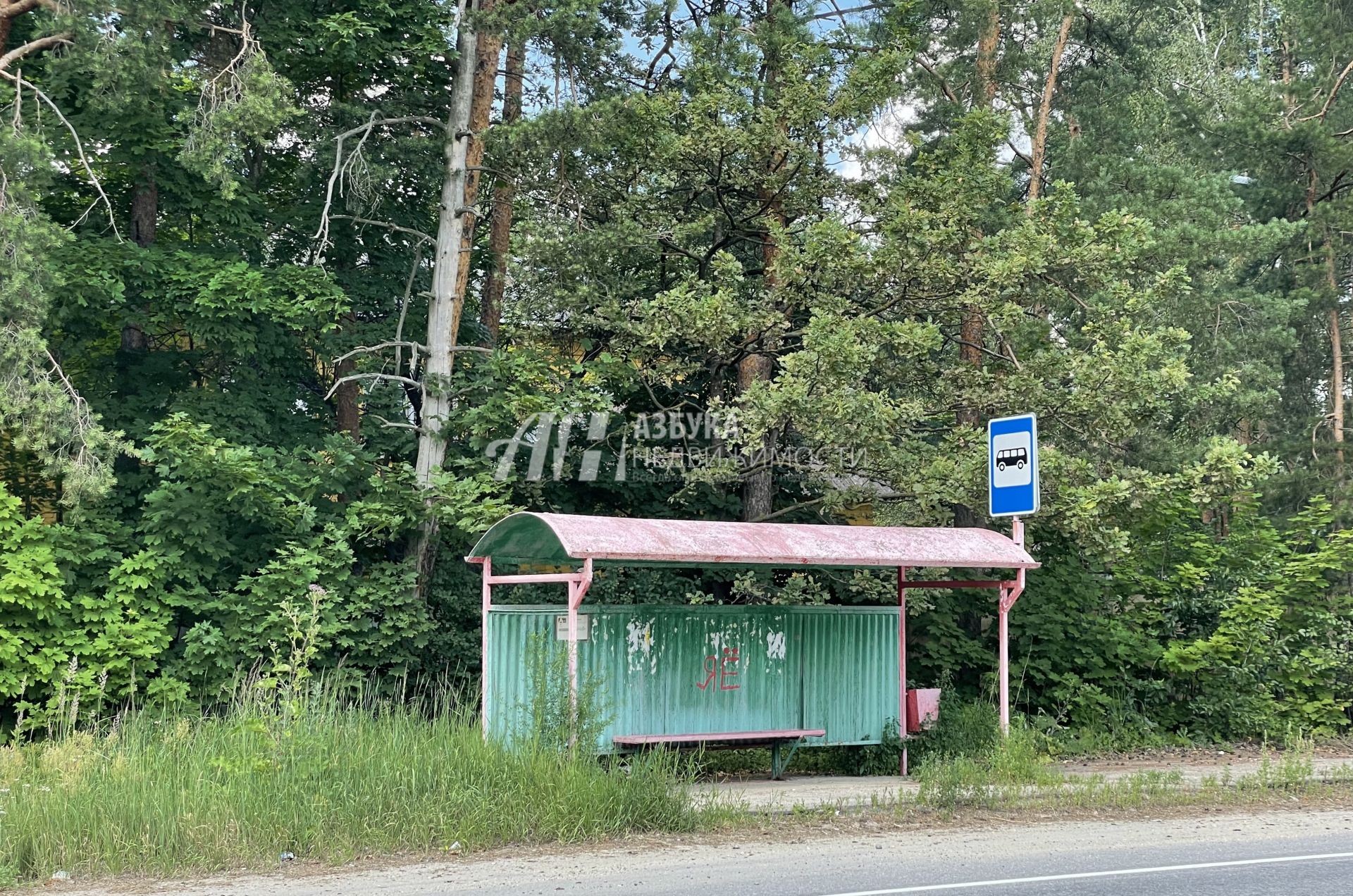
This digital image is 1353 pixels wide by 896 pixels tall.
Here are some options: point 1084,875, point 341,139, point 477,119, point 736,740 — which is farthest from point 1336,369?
point 1084,875

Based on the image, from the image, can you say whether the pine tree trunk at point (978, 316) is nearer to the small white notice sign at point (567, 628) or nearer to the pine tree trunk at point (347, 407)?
the small white notice sign at point (567, 628)

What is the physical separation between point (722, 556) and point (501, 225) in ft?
40.4

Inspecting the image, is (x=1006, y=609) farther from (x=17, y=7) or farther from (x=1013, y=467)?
(x=17, y=7)

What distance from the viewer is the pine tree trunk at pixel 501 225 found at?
20125 millimetres

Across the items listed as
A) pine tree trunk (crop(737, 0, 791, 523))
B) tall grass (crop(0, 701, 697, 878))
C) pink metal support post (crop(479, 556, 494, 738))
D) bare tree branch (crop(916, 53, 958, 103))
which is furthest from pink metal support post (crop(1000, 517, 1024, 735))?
bare tree branch (crop(916, 53, 958, 103))

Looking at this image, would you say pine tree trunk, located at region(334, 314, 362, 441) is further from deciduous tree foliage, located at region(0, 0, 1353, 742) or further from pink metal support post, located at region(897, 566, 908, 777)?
pink metal support post, located at region(897, 566, 908, 777)

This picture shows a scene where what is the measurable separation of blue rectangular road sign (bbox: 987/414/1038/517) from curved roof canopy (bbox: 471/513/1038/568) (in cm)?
82

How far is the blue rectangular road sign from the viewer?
13.6 meters

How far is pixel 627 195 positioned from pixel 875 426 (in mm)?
5301

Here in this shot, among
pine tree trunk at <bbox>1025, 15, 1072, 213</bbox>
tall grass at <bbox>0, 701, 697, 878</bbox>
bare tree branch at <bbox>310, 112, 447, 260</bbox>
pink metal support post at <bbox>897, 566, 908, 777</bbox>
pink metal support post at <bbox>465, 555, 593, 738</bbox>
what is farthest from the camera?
pine tree trunk at <bbox>1025, 15, 1072, 213</bbox>

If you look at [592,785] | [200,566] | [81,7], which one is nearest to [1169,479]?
[592,785]

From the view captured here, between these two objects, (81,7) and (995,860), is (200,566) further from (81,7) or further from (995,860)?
(995,860)

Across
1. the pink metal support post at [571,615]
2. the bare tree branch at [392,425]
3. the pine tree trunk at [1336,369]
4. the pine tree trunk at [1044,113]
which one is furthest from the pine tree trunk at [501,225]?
the pine tree trunk at [1336,369]

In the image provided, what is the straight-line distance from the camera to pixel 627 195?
18109mm
